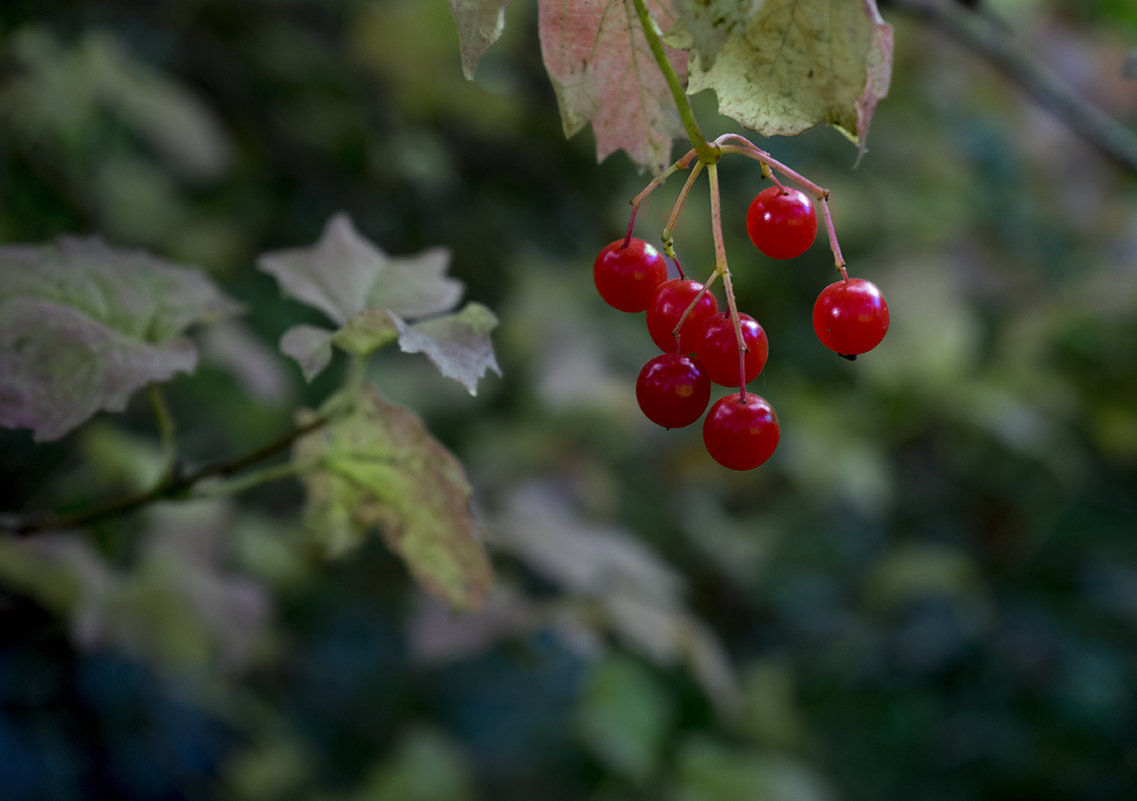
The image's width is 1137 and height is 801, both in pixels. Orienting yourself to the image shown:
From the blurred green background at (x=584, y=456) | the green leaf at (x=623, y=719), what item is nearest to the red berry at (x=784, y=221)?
the blurred green background at (x=584, y=456)

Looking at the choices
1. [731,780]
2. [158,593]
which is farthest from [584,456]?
[158,593]

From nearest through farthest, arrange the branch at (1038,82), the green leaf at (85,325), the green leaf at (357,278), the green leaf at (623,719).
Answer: the green leaf at (85,325)
the green leaf at (357,278)
the branch at (1038,82)
the green leaf at (623,719)

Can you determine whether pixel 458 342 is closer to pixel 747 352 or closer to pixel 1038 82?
pixel 747 352

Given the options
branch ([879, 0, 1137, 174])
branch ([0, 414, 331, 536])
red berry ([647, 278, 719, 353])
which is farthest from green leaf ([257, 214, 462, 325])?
branch ([879, 0, 1137, 174])

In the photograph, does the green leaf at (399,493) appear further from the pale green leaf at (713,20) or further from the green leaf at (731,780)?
the green leaf at (731,780)

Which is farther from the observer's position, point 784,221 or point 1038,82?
point 1038,82

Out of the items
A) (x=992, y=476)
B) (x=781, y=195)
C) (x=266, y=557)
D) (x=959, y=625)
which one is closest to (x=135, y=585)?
(x=266, y=557)

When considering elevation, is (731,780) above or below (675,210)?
below
